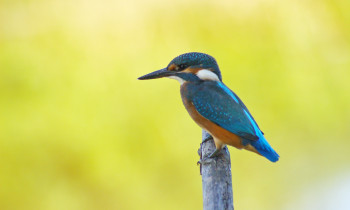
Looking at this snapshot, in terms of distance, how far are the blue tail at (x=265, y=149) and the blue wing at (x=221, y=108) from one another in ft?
0.11

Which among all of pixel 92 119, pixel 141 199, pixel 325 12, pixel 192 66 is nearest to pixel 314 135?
pixel 325 12

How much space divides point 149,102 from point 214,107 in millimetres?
2206

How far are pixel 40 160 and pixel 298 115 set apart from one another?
262 cm

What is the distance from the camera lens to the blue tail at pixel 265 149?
3143mm

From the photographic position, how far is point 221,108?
334 cm

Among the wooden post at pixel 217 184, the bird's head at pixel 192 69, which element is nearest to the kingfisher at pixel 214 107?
the bird's head at pixel 192 69

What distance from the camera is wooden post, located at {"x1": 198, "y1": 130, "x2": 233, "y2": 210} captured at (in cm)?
240

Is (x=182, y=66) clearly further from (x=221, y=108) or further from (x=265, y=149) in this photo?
(x=265, y=149)

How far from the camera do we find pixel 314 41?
20.0ft

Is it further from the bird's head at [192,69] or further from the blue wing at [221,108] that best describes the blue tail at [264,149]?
the bird's head at [192,69]

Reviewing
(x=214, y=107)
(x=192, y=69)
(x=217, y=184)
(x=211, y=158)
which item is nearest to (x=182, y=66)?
(x=192, y=69)

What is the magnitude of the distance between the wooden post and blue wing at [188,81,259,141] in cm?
19

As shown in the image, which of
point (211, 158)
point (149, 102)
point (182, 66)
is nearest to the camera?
point (211, 158)

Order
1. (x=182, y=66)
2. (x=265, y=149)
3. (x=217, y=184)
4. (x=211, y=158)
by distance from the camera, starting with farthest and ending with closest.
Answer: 1. (x=182, y=66)
2. (x=265, y=149)
3. (x=211, y=158)
4. (x=217, y=184)
